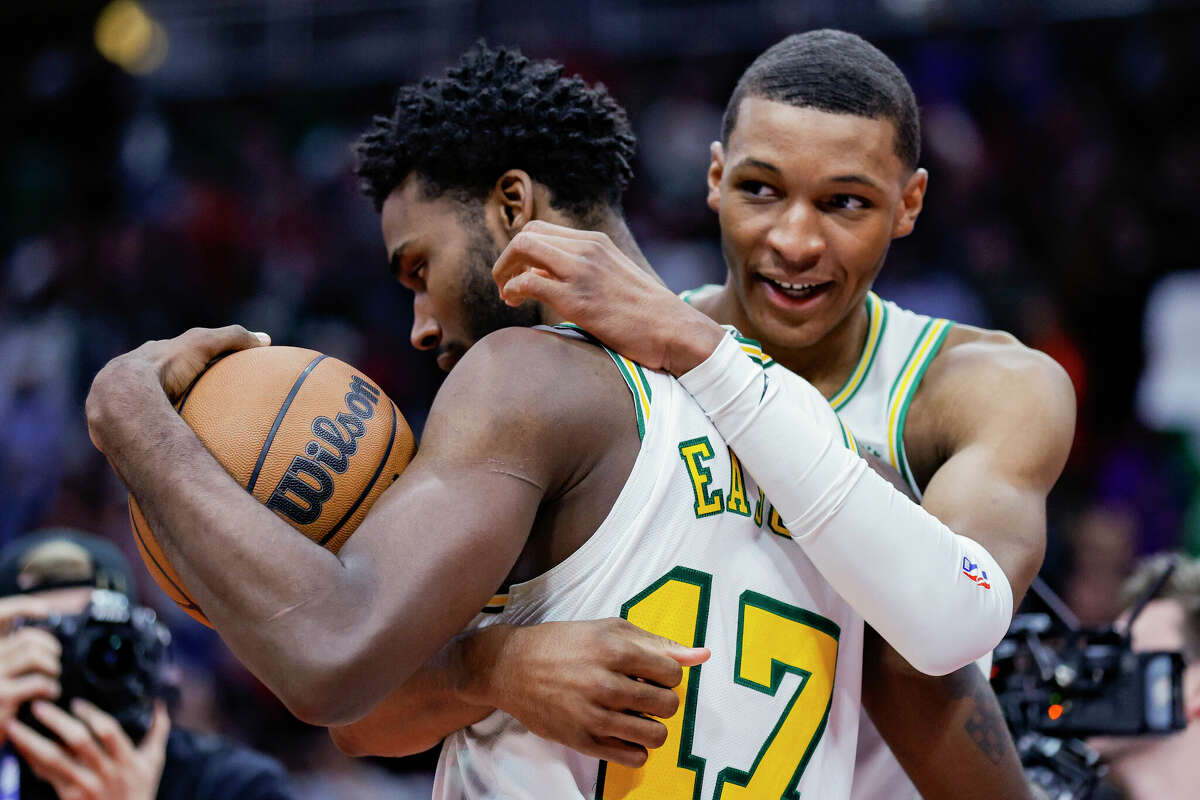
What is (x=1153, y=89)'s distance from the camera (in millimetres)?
8195

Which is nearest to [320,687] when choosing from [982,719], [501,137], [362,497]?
[362,497]

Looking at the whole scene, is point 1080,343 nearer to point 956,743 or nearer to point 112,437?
point 956,743

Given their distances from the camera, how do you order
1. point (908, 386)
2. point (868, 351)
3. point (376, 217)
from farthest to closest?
1. point (376, 217)
2. point (868, 351)
3. point (908, 386)

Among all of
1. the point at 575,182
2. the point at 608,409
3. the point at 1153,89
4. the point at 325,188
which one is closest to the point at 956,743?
the point at 608,409

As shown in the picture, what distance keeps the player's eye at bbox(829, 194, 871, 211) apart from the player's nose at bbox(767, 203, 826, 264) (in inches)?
2.1

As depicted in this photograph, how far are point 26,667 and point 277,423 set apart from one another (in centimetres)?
185

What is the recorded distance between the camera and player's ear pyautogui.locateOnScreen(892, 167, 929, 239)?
122 inches

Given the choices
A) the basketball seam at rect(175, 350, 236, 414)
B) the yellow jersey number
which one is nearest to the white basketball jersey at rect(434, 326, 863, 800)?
the yellow jersey number

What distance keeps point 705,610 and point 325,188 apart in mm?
8848

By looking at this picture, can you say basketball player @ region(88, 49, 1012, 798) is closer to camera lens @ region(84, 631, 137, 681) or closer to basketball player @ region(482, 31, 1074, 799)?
basketball player @ region(482, 31, 1074, 799)

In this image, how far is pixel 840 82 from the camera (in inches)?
113

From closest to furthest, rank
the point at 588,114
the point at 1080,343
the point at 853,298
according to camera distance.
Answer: the point at 588,114 < the point at 853,298 < the point at 1080,343

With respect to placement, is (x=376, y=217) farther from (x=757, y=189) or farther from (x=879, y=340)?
(x=757, y=189)

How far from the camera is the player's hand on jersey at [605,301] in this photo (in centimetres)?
217
